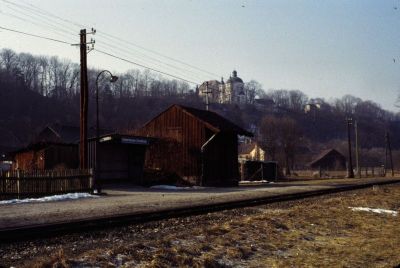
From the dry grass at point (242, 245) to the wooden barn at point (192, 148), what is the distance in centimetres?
2533

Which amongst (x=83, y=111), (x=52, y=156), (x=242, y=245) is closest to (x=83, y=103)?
(x=83, y=111)

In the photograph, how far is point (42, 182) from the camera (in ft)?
81.9

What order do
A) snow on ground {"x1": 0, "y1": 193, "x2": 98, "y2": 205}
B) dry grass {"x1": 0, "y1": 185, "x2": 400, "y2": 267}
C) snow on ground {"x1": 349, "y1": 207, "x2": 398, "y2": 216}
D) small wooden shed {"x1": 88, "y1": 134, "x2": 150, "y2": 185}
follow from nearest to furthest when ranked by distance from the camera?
dry grass {"x1": 0, "y1": 185, "x2": 400, "y2": 267}, snow on ground {"x1": 349, "y1": 207, "x2": 398, "y2": 216}, snow on ground {"x1": 0, "y1": 193, "x2": 98, "y2": 205}, small wooden shed {"x1": 88, "y1": 134, "x2": 150, "y2": 185}

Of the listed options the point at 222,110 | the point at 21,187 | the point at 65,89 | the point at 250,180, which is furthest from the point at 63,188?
the point at 222,110

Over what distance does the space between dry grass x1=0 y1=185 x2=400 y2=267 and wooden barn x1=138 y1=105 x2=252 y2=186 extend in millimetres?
25330

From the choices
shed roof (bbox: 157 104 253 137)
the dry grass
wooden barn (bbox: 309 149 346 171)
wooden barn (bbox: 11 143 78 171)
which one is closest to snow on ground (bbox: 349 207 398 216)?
the dry grass

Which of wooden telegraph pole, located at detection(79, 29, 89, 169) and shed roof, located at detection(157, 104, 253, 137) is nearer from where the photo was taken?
wooden telegraph pole, located at detection(79, 29, 89, 169)

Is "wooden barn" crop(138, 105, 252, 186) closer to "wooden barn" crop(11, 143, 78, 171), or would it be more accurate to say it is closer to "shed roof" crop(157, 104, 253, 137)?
"shed roof" crop(157, 104, 253, 137)

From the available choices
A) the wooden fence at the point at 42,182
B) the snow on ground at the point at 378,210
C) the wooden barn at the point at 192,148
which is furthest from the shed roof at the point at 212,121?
the snow on ground at the point at 378,210

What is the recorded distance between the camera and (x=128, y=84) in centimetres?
13362

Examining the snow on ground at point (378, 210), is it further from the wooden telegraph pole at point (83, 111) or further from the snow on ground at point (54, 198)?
the wooden telegraph pole at point (83, 111)

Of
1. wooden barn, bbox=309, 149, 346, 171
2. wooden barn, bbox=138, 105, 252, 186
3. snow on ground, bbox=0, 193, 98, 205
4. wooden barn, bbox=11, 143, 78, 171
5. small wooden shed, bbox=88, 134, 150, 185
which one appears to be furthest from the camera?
wooden barn, bbox=309, 149, 346, 171

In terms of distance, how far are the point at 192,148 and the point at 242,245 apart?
31.1 metres

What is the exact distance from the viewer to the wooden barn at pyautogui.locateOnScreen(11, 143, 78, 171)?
3803 centimetres
